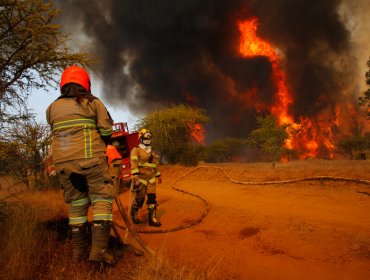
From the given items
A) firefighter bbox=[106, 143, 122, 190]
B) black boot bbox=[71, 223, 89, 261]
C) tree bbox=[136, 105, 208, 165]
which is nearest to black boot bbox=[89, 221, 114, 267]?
black boot bbox=[71, 223, 89, 261]

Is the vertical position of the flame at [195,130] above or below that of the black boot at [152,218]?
above

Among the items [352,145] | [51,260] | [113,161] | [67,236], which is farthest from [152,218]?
[352,145]

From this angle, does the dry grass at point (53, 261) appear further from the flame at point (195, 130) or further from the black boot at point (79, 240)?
the flame at point (195, 130)

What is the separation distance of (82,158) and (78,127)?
39 cm

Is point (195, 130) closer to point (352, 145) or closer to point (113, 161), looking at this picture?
point (113, 161)

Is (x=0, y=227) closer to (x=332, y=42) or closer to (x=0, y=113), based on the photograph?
(x=0, y=113)

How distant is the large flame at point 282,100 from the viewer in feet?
109

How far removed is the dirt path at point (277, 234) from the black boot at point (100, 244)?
115 cm

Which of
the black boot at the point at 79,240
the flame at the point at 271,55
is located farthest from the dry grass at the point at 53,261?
the flame at the point at 271,55

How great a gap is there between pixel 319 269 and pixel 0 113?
6.23 m

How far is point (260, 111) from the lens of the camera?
3941 centimetres

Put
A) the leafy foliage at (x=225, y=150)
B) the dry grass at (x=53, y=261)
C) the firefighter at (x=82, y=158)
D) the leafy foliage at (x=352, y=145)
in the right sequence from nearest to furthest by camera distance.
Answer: the dry grass at (x=53, y=261), the firefighter at (x=82, y=158), the leafy foliage at (x=352, y=145), the leafy foliage at (x=225, y=150)

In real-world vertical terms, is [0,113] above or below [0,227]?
above

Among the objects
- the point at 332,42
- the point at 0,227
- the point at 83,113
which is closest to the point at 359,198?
the point at 83,113
